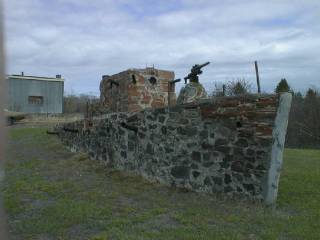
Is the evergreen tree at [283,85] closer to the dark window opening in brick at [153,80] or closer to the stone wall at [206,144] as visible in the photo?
the dark window opening in brick at [153,80]

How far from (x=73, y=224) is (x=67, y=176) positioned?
16.0 feet

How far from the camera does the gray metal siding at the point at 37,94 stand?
51.5m

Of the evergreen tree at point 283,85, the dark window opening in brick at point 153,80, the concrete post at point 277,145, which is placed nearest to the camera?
the concrete post at point 277,145

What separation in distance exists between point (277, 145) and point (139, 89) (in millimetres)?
7893

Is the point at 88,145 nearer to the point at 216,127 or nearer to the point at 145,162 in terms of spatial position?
the point at 145,162

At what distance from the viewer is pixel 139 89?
15.7 meters

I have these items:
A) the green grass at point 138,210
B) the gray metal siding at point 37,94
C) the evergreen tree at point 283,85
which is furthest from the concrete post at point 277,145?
the gray metal siding at point 37,94

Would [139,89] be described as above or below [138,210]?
above

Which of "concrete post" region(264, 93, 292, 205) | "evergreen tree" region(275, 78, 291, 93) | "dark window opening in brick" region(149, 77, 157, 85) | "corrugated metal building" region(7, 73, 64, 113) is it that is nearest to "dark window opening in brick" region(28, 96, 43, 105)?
"corrugated metal building" region(7, 73, 64, 113)

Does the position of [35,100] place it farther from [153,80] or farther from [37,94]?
[153,80]

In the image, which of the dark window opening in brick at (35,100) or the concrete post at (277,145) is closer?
the concrete post at (277,145)

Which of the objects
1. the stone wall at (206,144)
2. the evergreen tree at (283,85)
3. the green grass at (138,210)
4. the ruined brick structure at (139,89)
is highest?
the evergreen tree at (283,85)

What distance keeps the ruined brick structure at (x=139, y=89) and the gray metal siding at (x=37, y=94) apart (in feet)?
118

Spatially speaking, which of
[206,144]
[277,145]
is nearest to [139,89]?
[206,144]
